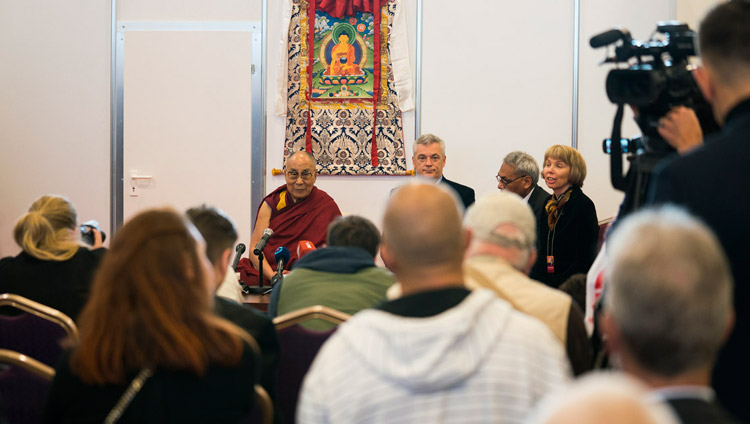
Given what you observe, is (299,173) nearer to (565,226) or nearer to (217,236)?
(565,226)

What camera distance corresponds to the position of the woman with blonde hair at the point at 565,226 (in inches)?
162

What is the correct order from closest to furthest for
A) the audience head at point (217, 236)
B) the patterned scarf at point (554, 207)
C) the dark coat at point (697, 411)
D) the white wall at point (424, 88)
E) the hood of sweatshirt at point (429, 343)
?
the dark coat at point (697, 411) → the hood of sweatshirt at point (429, 343) → the audience head at point (217, 236) → the patterned scarf at point (554, 207) → the white wall at point (424, 88)

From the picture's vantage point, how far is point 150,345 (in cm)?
136

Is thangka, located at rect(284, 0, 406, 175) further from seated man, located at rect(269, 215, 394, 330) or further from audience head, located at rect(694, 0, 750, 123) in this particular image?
audience head, located at rect(694, 0, 750, 123)

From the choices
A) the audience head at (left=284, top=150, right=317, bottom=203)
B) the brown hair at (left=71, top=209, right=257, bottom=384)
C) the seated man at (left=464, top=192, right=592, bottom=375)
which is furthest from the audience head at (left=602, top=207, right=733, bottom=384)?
the audience head at (left=284, top=150, right=317, bottom=203)

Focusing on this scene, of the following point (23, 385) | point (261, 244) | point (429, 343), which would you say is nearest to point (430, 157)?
point (261, 244)

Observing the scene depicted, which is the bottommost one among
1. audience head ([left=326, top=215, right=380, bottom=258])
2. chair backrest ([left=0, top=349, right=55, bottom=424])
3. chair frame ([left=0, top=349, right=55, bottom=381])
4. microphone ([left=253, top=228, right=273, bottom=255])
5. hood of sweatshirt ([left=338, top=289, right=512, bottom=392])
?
chair backrest ([left=0, top=349, right=55, bottom=424])

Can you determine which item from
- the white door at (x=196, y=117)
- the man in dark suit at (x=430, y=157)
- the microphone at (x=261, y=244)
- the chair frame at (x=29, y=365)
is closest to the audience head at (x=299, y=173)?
the man in dark suit at (x=430, y=157)

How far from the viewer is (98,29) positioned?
588 cm

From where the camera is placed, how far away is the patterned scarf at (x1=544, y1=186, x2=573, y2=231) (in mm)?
4234

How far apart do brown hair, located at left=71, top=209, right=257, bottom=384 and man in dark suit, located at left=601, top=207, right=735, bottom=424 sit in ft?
2.38

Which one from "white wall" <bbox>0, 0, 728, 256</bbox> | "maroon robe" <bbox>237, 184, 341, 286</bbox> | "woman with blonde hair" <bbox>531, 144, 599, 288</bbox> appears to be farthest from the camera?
"white wall" <bbox>0, 0, 728, 256</bbox>

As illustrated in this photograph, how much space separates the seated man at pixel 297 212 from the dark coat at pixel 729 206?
367 centimetres

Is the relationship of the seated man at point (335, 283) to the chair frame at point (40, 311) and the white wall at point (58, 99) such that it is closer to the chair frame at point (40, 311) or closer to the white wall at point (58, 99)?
the chair frame at point (40, 311)
